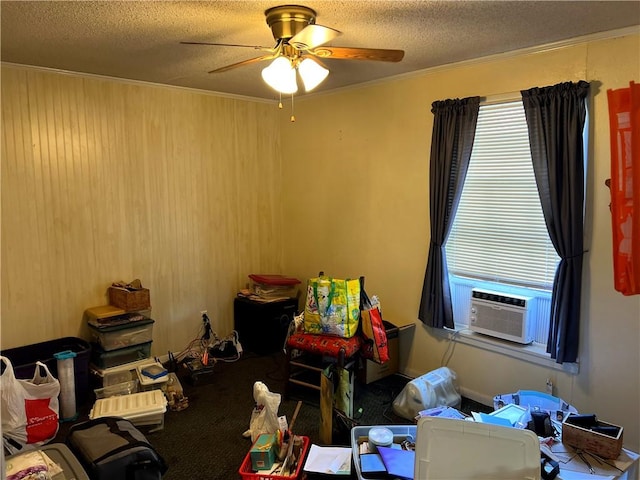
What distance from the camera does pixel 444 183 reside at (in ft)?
11.2

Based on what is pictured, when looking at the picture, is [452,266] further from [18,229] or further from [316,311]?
[18,229]

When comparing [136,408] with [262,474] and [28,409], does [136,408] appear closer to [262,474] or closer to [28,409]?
[28,409]

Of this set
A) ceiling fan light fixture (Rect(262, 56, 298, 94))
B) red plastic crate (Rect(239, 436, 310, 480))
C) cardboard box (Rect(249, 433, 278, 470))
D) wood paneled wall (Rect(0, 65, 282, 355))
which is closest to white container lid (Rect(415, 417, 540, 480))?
red plastic crate (Rect(239, 436, 310, 480))

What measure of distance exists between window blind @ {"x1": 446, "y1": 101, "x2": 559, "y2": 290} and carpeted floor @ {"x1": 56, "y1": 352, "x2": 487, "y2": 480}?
102cm

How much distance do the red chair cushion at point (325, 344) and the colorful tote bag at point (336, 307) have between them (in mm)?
41

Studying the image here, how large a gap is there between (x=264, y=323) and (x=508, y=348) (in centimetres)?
211

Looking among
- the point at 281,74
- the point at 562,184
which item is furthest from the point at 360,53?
the point at 562,184

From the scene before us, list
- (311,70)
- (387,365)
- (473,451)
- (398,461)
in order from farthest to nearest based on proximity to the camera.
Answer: (387,365) → (311,70) → (398,461) → (473,451)

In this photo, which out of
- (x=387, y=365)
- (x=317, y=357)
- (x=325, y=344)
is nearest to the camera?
(x=325, y=344)

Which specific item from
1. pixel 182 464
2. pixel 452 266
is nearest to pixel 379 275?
pixel 452 266

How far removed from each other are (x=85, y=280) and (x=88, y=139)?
1.10 m

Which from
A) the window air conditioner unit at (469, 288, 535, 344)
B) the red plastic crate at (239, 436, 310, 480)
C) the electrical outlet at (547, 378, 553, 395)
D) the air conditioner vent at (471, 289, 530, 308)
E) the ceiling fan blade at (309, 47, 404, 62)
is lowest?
the red plastic crate at (239, 436, 310, 480)

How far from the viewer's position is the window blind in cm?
307

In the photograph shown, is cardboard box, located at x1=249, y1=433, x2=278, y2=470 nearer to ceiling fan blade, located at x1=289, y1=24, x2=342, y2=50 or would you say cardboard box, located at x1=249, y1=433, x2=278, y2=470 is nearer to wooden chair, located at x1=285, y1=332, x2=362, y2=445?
wooden chair, located at x1=285, y1=332, x2=362, y2=445
